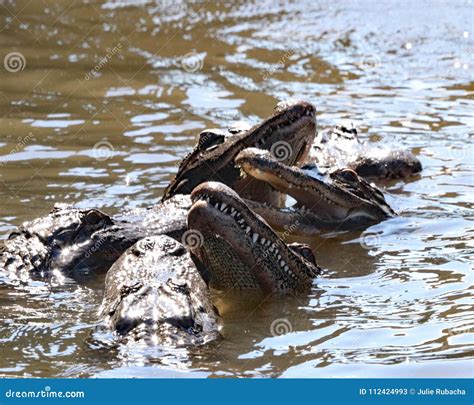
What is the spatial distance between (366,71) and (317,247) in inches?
247

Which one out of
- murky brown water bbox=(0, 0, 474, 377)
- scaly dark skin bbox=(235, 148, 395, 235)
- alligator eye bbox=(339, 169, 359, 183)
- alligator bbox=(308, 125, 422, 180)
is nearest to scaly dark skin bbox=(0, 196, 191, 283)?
murky brown water bbox=(0, 0, 474, 377)

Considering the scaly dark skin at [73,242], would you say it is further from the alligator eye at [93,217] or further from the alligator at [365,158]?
the alligator at [365,158]

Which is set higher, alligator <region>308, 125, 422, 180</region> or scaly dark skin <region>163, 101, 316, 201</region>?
scaly dark skin <region>163, 101, 316, 201</region>

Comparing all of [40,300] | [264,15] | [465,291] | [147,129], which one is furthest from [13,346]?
[264,15]

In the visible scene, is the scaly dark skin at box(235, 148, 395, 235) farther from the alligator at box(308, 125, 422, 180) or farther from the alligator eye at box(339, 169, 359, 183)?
the alligator at box(308, 125, 422, 180)

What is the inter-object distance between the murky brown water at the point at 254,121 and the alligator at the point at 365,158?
0.68 ft

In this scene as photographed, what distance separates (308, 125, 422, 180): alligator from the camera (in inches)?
461

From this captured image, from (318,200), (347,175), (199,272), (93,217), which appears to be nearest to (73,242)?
(93,217)

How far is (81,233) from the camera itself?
889 cm

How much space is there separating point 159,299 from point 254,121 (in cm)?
673

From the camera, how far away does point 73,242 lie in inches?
348

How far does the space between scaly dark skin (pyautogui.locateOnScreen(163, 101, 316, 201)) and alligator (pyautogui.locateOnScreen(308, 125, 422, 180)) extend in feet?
4.72

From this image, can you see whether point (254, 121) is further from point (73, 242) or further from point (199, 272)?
point (199, 272)

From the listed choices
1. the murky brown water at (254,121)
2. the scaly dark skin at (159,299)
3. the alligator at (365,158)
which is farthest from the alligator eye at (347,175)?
the scaly dark skin at (159,299)
